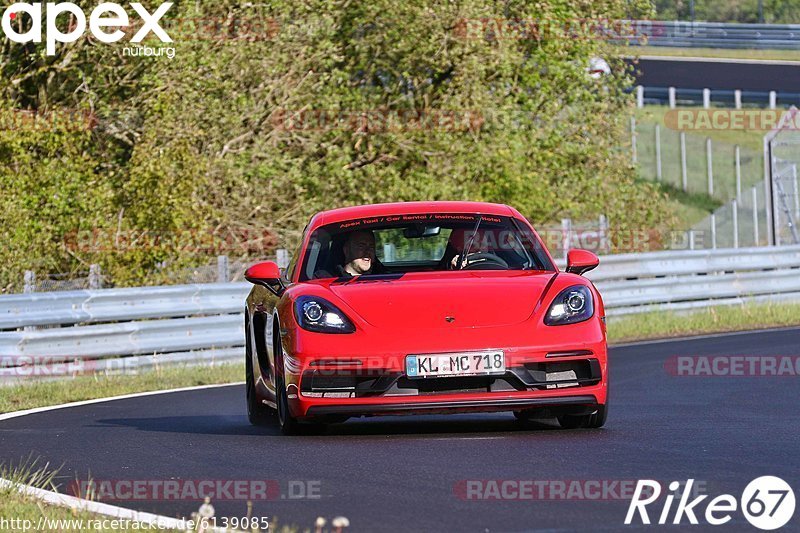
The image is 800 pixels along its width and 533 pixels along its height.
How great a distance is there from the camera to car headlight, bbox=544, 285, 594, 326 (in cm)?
906

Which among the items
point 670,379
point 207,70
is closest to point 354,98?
point 207,70

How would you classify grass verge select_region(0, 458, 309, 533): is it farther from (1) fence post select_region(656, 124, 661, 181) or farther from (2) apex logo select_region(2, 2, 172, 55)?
(1) fence post select_region(656, 124, 661, 181)

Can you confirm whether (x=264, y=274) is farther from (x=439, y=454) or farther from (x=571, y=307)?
(x=439, y=454)

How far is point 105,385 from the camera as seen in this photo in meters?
15.6

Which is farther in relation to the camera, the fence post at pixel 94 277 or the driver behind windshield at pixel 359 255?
the fence post at pixel 94 277

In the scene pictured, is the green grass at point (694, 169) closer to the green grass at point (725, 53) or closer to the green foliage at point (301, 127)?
the green grass at point (725, 53)

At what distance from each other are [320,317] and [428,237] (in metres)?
1.25

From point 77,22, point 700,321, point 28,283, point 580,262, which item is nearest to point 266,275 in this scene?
point 580,262

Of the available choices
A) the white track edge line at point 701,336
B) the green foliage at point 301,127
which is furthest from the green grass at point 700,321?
the green foliage at point 301,127

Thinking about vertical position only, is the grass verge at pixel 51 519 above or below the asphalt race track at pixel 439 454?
above

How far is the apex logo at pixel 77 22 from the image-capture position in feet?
73.1

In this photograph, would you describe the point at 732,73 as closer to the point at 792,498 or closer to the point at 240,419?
the point at 240,419

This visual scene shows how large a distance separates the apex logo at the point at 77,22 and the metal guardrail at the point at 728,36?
42.3 metres

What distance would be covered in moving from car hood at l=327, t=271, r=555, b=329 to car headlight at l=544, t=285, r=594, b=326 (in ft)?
0.34
